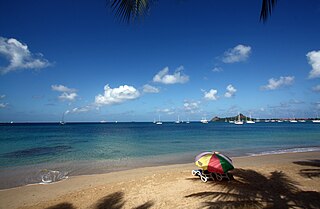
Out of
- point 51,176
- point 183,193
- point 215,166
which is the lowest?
point 51,176

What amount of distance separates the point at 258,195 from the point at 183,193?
2252 mm

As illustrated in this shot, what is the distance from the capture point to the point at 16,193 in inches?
324

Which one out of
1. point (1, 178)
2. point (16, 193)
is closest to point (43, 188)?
point (16, 193)

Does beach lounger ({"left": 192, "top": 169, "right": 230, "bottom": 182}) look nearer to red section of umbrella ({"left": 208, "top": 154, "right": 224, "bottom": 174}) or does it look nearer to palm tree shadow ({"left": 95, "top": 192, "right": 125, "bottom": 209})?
red section of umbrella ({"left": 208, "top": 154, "right": 224, "bottom": 174})

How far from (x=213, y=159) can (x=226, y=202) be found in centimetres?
214

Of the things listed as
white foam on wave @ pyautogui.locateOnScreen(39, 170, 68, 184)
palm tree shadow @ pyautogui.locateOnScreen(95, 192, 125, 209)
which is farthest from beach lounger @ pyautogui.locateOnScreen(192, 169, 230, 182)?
white foam on wave @ pyautogui.locateOnScreen(39, 170, 68, 184)

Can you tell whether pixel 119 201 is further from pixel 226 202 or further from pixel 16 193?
pixel 16 193

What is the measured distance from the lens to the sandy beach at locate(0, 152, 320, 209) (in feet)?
19.0

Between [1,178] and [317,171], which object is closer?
[317,171]

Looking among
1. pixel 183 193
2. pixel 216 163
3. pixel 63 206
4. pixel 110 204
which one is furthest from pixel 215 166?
pixel 63 206

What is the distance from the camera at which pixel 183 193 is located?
6.66 m

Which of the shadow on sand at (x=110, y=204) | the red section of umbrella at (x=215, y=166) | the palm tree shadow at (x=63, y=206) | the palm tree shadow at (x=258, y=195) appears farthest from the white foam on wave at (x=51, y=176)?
the red section of umbrella at (x=215, y=166)

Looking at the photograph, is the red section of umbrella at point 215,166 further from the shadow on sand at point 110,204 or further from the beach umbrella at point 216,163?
the shadow on sand at point 110,204

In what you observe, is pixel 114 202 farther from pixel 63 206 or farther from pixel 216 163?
pixel 216 163
